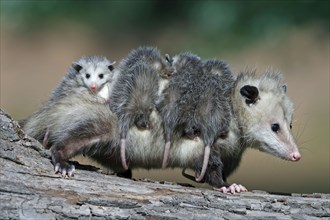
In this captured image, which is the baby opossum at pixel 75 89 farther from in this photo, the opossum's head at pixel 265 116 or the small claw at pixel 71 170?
the opossum's head at pixel 265 116

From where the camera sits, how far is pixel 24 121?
139 inches

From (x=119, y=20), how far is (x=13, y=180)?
6.96m

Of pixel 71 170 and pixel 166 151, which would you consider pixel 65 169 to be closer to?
pixel 71 170

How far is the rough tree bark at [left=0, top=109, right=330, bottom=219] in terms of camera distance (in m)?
2.77

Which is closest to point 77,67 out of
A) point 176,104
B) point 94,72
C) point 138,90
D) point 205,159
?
point 94,72

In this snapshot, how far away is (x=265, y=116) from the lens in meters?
3.52

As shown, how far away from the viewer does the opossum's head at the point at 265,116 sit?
11.4ft

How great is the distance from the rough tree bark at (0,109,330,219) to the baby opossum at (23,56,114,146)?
0.33 m

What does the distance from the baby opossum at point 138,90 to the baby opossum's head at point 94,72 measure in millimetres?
113

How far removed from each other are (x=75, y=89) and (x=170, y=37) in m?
5.75

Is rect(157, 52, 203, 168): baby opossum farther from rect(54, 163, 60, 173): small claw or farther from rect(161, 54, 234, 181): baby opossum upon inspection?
rect(54, 163, 60, 173): small claw

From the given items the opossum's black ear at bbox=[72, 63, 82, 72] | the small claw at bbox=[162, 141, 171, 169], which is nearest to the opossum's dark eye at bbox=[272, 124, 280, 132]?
the small claw at bbox=[162, 141, 171, 169]

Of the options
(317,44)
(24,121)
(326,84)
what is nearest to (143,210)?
(24,121)

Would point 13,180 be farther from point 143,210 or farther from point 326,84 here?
point 326,84
